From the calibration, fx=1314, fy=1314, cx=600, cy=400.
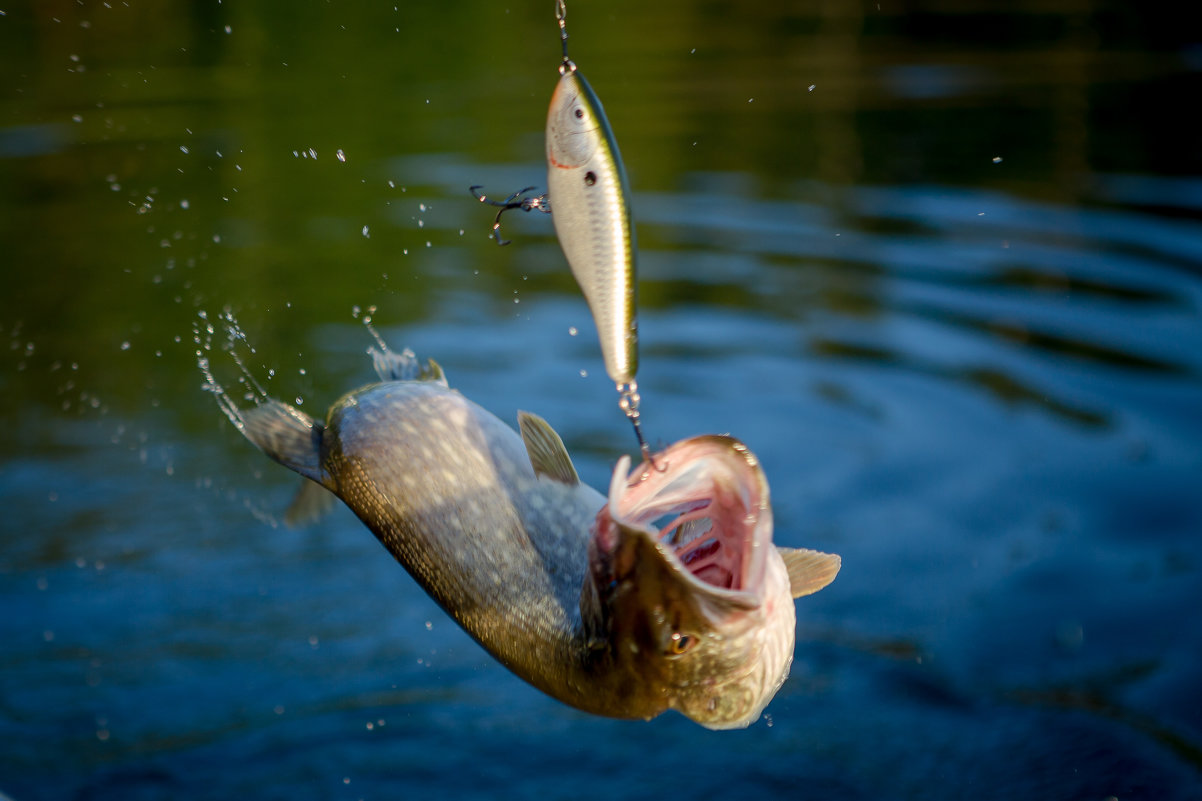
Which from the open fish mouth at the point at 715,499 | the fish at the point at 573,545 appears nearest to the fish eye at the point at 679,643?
the fish at the point at 573,545

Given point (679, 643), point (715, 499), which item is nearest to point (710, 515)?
point (715, 499)

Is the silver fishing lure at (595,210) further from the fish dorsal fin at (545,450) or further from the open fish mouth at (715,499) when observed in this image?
the fish dorsal fin at (545,450)

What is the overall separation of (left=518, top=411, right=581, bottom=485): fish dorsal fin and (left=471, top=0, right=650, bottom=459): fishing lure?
1.13 feet

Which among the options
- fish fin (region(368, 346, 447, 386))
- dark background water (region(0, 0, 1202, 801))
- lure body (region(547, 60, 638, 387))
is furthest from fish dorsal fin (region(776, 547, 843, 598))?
dark background water (region(0, 0, 1202, 801))

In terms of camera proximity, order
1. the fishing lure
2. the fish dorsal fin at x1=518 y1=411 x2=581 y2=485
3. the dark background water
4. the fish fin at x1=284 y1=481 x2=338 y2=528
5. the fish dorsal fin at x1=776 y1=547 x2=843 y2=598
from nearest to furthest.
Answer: the fishing lure < the fish dorsal fin at x1=776 y1=547 x2=843 y2=598 < the fish dorsal fin at x1=518 y1=411 x2=581 y2=485 < the fish fin at x1=284 y1=481 x2=338 y2=528 < the dark background water

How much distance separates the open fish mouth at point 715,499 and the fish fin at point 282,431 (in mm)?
1468

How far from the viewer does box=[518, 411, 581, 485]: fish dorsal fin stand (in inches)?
125

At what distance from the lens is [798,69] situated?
20.1 m

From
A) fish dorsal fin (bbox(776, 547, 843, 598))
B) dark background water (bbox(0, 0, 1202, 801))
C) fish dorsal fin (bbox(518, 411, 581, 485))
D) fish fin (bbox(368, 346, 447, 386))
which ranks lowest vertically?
dark background water (bbox(0, 0, 1202, 801))

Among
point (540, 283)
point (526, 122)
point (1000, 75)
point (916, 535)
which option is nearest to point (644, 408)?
point (916, 535)

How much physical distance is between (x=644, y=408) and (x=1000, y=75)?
13.3 metres

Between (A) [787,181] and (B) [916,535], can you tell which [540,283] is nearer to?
(A) [787,181]

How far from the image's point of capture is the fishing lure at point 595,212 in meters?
2.73

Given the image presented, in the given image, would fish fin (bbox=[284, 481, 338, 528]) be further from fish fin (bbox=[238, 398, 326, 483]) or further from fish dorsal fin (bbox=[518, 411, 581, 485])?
fish dorsal fin (bbox=[518, 411, 581, 485])
